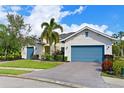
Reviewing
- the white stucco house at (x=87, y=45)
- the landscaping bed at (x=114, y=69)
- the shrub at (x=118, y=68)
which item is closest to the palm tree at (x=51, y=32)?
the white stucco house at (x=87, y=45)

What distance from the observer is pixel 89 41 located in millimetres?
32188

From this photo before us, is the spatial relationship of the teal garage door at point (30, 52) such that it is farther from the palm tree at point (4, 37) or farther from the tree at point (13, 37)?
the palm tree at point (4, 37)

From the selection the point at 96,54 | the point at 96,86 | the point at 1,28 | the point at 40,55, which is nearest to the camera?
the point at 96,86

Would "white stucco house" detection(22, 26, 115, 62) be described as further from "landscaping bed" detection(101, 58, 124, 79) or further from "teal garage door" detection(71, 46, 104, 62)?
"landscaping bed" detection(101, 58, 124, 79)

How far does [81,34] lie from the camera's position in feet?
107

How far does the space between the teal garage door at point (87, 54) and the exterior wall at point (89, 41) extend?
0.52 meters

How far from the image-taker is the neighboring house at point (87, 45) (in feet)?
103

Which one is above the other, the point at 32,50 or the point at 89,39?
the point at 89,39

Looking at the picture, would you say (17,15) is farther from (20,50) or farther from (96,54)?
(96,54)

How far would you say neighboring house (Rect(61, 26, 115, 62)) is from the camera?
31406 millimetres

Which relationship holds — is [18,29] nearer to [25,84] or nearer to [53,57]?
[53,57]

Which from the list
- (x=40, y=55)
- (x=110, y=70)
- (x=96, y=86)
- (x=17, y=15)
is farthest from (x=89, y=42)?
(x=96, y=86)

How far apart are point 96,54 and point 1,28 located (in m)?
13.6

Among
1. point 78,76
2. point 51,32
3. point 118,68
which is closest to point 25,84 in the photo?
point 78,76
